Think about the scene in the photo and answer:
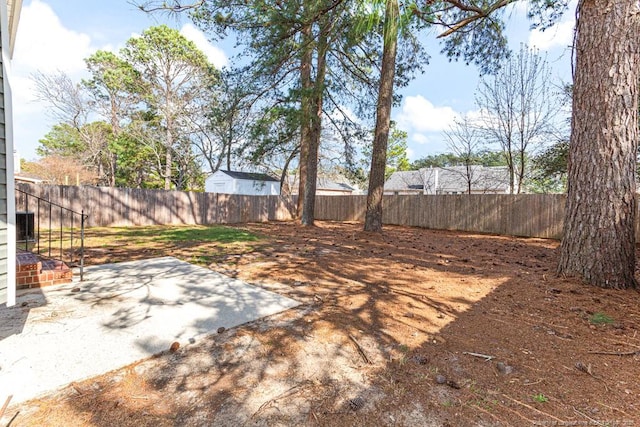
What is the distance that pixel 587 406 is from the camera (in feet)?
4.70

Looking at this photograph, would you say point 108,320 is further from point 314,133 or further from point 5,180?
point 314,133

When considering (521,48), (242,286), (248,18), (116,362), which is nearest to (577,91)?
(242,286)

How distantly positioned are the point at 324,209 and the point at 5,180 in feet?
42.3

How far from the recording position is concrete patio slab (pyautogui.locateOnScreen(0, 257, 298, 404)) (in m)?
1.78

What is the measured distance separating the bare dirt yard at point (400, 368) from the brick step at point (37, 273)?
241 centimetres

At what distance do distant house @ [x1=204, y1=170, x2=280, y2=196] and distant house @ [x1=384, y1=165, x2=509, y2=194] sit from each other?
11539 millimetres

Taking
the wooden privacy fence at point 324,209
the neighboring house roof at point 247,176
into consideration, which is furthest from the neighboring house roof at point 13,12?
the neighboring house roof at point 247,176

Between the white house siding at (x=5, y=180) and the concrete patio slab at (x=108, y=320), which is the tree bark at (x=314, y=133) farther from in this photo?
the concrete patio slab at (x=108, y=320)

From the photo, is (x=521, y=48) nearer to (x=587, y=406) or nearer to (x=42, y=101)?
(x=587, y=406)

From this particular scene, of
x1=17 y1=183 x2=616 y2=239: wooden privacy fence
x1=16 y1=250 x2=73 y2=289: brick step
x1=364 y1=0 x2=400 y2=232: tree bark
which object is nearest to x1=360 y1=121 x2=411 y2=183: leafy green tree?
x1=17 y1=183 x2=616 y2=239: wooden privacy fence

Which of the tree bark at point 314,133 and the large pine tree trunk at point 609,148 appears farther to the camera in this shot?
the tree bark at point 314,133

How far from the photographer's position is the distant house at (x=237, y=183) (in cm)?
2055

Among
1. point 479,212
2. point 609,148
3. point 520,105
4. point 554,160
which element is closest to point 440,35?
point 609,148

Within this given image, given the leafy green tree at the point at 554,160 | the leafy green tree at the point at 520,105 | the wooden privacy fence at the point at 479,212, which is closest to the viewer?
the wooden privacy fence at the point at 479,212
